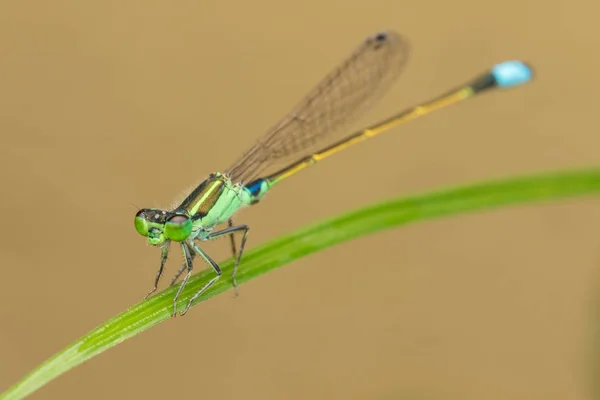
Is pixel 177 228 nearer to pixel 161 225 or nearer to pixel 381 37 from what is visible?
pixel 161 225

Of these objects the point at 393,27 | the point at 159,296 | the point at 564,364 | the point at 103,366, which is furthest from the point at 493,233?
the point at 159,296

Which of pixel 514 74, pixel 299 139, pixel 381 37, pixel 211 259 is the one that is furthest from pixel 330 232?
pixel 381 37

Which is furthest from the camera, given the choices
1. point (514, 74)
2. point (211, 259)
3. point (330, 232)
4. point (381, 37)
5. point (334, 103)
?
point (381, 37)

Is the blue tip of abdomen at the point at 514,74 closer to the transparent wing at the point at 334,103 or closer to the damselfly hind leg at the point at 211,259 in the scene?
the transparent wing at the point at 334,103

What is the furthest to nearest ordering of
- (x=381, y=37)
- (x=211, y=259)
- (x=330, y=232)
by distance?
(x=381, y=37)
(x=211, y=259)
(x=330, y=232)

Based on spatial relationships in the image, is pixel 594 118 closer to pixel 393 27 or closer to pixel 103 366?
pixel 393 27

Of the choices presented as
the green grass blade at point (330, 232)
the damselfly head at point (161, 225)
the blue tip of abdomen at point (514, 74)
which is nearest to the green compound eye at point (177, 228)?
the damselfly head at point (161, 225)
